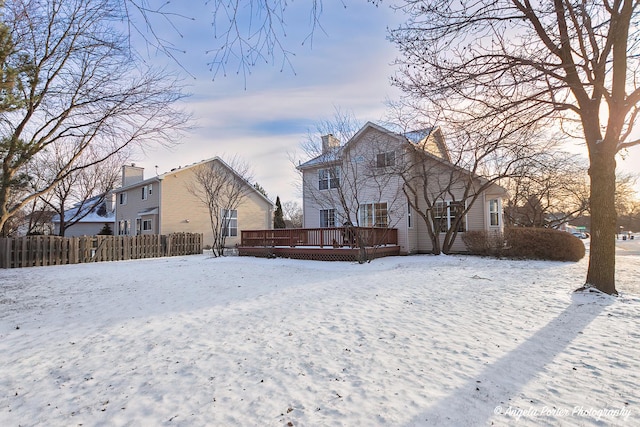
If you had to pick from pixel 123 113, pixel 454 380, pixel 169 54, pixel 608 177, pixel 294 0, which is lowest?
pixel 454 380

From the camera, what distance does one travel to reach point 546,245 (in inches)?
490

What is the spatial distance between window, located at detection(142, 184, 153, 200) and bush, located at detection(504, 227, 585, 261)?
21.4 metres

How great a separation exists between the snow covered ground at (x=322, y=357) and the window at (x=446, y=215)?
842 centimetres

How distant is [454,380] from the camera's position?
10.4 feet

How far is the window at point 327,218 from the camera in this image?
59.1ft

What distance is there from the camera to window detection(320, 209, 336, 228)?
18.0m

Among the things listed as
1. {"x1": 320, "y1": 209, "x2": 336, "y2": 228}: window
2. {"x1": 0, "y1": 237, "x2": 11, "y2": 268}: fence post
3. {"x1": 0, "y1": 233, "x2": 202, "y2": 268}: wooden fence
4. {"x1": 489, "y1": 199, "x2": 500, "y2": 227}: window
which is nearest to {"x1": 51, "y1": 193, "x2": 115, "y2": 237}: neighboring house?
{"x1": 0, "y1": 233, "x2": 202, "y2": 268}: wooden fence

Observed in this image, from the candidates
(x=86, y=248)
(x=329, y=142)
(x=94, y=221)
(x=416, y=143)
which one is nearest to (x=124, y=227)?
(x=86, y=248)

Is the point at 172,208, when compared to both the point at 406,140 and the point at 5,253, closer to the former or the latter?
the point at 5,253

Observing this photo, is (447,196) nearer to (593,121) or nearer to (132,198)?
(593,121)

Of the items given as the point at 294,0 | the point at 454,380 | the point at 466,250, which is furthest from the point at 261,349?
the point at 466,250

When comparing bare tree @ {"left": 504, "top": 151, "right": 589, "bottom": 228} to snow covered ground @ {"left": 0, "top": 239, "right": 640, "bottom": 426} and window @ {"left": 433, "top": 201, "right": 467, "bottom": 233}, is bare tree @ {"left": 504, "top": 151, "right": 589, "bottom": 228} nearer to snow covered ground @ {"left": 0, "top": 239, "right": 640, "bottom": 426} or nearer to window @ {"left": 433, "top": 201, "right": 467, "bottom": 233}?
window @ {"left": 433, "top": 201, "right": 467, "bottom": 233}

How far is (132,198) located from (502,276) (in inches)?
984

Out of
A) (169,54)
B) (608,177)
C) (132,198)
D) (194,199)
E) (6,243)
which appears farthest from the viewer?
(132,198)
